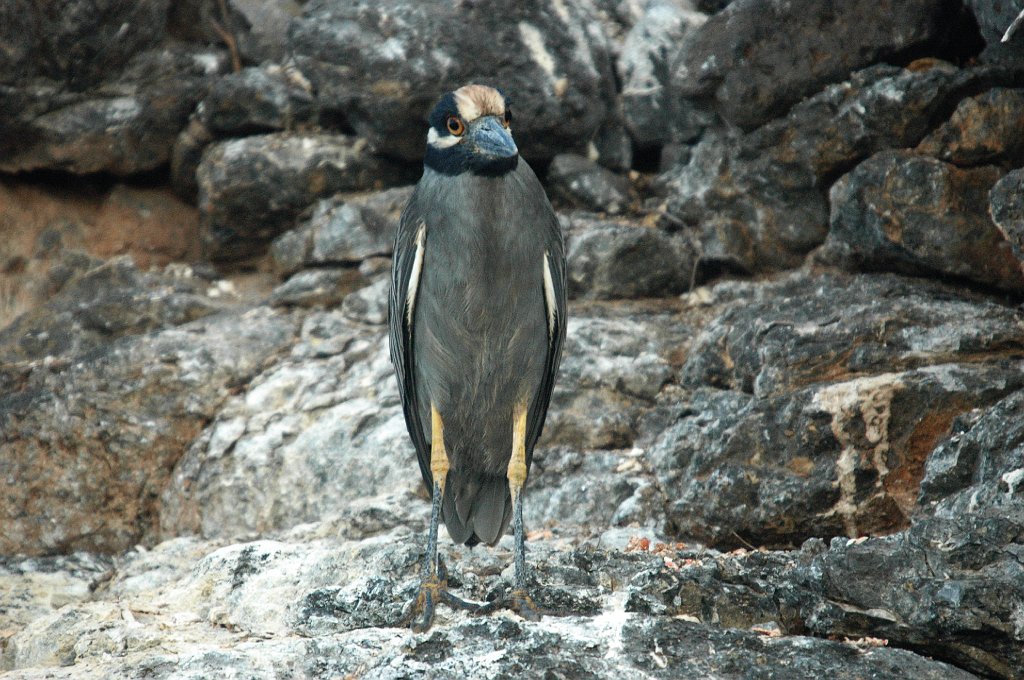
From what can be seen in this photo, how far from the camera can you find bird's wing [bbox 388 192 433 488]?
4004 millimetres

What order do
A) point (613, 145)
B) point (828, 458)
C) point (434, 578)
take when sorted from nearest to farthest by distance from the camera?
point (434, 578)
point (828, 458)
point (613, 145)

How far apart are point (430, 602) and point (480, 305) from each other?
3.77ft

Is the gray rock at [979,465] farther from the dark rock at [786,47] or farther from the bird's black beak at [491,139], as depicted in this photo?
the dark rock at [786,47]

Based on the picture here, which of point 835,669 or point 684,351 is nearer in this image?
point 835,669

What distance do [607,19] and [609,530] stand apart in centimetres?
458

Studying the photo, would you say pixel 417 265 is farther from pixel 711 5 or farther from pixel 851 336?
pixel 711 5

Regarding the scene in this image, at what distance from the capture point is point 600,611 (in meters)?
3.28

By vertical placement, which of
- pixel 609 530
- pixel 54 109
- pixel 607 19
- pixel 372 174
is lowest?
pixel 609 530

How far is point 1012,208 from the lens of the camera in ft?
14.1

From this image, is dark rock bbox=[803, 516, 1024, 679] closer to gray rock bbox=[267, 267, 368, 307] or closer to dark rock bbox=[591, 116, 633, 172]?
gray rock bbox=[267, 267, 368, 307]

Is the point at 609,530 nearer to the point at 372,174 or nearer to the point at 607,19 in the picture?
the point at 372,174

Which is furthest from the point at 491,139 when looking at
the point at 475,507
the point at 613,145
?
the point at 613,145

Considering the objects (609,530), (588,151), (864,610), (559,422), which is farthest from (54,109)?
(864,610)

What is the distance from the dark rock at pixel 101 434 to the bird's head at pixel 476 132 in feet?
8.71
